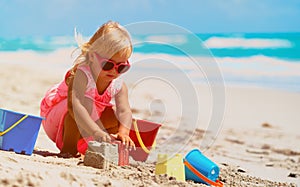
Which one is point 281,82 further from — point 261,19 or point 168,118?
point 261,19

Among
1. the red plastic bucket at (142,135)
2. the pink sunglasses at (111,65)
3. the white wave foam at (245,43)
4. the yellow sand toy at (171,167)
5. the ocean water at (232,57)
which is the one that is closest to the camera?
the yellow sand toy at (171,167)

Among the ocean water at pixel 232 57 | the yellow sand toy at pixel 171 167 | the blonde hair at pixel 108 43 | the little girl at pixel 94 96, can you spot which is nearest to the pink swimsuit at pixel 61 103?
the little girl at pixel 94 96

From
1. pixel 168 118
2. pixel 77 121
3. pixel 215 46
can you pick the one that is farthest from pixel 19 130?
pixel 215 46

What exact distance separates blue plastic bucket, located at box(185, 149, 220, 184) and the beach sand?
0.11 meters

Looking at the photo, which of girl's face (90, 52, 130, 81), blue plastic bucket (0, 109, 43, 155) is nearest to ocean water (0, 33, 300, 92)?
girl's face (90, 52, 130, 81)

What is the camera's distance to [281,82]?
11.0m

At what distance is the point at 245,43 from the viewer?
19.1 metres

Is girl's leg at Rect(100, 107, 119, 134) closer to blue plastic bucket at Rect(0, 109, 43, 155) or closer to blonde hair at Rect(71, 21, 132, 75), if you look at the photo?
blonde hair at Rect(71, 21, 132, 75)

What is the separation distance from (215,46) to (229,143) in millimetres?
14256

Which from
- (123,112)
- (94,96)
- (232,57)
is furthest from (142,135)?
(232,57)

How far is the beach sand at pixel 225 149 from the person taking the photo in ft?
6.75

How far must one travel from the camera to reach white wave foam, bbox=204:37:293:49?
18.4 m

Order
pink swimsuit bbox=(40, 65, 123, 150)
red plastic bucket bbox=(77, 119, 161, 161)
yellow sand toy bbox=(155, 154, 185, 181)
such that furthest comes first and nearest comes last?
red plastic bucket bbox=(77, 119, 161, 161), pink swimsuit bbox=(40, 65, 123, 150), yellow sand toy bbox=(155, 154, 185, 181)

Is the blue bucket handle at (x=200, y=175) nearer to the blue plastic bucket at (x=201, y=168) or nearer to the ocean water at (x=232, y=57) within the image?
the blue plastic bucket at (x=201, y=168)
